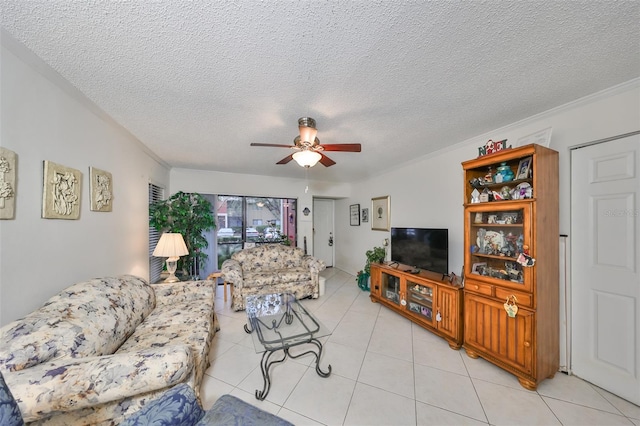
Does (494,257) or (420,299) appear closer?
(494,257)

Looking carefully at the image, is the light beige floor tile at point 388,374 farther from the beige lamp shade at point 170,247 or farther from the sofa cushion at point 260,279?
the beige lamp shade at point 170,247

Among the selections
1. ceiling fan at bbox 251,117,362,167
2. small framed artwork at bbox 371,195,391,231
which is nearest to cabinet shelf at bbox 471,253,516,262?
ceiling fan at bbox 251,117,362,167

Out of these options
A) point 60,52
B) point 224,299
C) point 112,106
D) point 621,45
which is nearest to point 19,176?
point 60,52

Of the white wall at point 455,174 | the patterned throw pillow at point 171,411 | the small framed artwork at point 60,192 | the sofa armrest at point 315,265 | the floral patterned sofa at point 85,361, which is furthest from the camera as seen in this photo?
the sofa armrest at point 315,265

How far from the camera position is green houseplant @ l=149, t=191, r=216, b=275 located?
10.9 feet

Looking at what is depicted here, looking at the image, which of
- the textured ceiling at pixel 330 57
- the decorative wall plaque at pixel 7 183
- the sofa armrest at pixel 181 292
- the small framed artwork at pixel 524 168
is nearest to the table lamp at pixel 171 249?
the sofa armrest at pixel 181 292

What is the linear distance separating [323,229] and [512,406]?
4954 millimetres

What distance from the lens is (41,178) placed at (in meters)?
1.45

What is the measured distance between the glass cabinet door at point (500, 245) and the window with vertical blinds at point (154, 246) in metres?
4.22

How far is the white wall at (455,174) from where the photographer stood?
1.71 metres

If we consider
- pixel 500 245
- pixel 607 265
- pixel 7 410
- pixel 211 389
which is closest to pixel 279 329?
pixel 211 389

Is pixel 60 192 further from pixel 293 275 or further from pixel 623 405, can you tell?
pixel 623 405

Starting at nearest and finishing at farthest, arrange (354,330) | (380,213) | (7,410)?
(7,410), (354,330), (380,213)

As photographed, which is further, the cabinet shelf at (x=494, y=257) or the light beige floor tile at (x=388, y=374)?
the cabinet shelf at (x=494, y=257)
